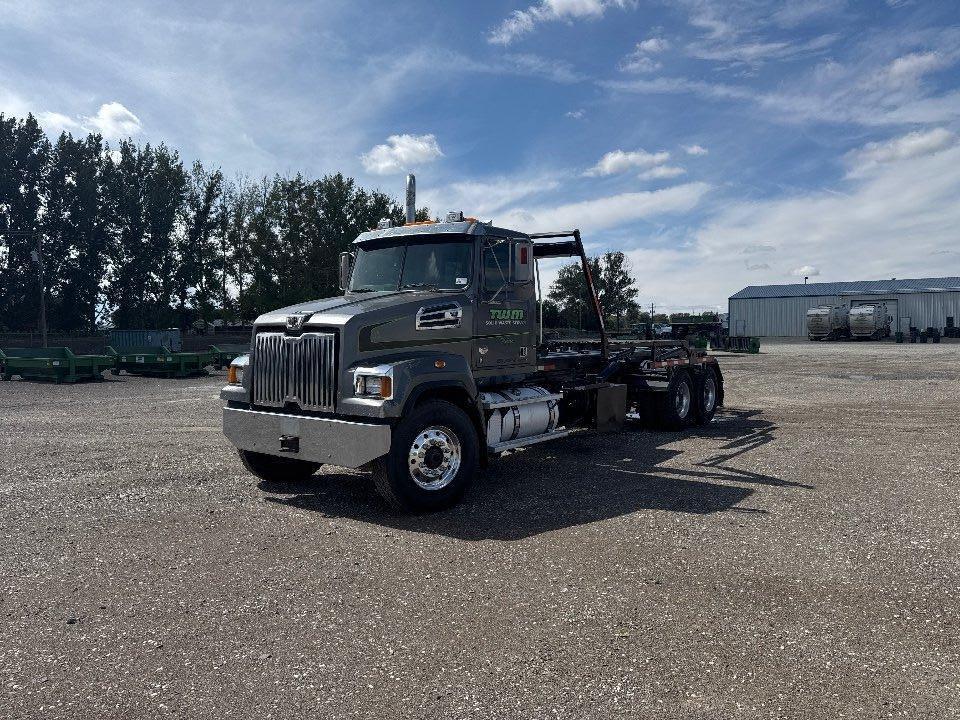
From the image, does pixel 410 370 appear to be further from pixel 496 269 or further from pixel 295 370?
pixel 496 269

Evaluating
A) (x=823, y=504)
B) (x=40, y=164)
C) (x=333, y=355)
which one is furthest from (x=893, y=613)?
(x=40, y=164)

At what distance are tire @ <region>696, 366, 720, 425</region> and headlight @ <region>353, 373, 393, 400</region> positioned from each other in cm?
796

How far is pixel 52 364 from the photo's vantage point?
21312 millimetres

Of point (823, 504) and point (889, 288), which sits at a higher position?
point (889, 288)

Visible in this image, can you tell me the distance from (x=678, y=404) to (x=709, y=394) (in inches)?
61.9

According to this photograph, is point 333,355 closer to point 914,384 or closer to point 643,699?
point 643,699

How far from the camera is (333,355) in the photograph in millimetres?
6543

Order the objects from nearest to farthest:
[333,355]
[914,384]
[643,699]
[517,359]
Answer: [643,699], [333,355], [517,359], [914,384]

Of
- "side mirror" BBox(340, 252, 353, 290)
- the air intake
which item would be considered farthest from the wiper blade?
"side mirror" BBox(340, 252, 353, 290)

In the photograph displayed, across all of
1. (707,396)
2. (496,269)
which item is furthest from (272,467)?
(707,396)

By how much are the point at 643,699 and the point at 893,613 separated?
2009 millimetres

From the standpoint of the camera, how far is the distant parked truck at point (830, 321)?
55.4 meters

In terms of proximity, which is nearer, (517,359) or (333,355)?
(333,355)

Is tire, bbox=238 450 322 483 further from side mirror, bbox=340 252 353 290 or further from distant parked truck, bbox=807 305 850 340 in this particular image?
distant parked truck, bbox=807 305 850 340
